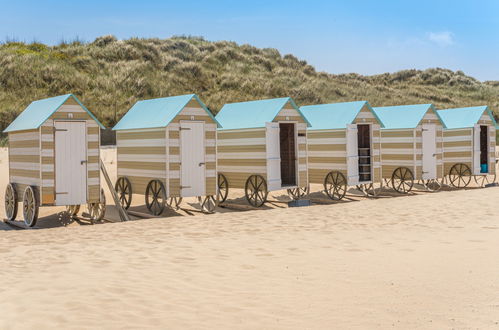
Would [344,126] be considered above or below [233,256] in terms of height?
above

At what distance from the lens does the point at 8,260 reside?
31.5ft

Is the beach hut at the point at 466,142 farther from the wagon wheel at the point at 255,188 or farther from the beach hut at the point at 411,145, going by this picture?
the wagon wheel at the point at 255,188

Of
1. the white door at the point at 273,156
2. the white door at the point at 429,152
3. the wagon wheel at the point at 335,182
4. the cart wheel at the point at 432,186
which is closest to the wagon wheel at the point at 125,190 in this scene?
the white door at the point at 273,156

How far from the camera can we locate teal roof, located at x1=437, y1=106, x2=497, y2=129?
24375 mm

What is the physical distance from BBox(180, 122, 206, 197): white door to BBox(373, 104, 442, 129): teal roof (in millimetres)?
8459

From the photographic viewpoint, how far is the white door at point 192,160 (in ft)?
52.7

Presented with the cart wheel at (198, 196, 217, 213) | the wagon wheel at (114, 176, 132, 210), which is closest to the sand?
the cart wheel at (198, 196, 217, 213)

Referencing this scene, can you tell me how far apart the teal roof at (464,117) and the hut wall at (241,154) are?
959 centimetres

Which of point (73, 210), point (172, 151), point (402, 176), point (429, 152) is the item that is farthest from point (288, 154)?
point (73, 210)

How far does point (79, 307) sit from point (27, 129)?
28.4 ft

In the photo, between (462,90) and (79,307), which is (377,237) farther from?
(462,90)

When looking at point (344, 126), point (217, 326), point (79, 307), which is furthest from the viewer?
point (344, 126)

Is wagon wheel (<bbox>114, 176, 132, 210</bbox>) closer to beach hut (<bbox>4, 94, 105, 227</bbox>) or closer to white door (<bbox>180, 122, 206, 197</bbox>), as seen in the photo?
white door (<bbox>180, 122, 206, 197</bbox>)

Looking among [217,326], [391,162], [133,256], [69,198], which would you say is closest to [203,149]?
[69,198]
